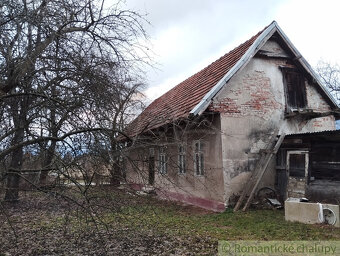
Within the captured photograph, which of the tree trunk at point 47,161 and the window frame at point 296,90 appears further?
the window frame at point 296,90

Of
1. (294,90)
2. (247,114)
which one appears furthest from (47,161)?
(294,90)

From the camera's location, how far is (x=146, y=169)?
17.4ft

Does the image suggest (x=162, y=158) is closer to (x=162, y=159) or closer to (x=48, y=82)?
(x=162, y=159)

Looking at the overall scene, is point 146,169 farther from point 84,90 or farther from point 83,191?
point 84,90

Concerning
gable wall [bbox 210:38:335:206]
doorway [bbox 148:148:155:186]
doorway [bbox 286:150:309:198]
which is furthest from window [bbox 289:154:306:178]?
doorway [bbox 148:148:155:186]

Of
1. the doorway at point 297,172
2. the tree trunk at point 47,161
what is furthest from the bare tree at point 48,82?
the doorway at point 297,172

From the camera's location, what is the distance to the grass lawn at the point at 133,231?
5.50m

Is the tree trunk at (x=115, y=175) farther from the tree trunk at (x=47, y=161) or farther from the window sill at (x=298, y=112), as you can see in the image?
the window sill at (x=298, y=112)

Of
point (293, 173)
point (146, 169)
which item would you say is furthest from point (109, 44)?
point (293, 173)

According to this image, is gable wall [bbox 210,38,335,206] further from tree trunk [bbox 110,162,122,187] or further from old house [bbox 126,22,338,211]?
tree trunk [bbox 110,162,122,187]

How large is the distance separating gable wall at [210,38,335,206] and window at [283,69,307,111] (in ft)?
0.86

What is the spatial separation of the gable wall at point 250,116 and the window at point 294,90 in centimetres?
26

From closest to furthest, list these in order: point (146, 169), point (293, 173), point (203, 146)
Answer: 1. point (146, 169)
2. point (293, 173)
3. point (203, 146)

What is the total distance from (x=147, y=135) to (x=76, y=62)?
1691 millimetres
